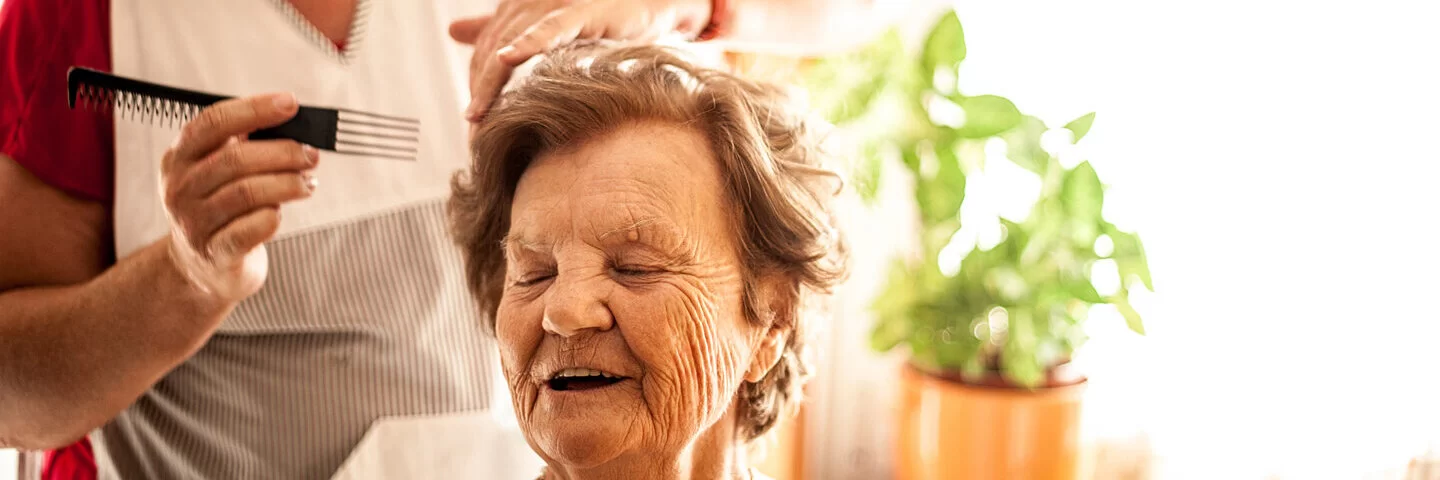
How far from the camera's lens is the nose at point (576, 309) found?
1.02 meters

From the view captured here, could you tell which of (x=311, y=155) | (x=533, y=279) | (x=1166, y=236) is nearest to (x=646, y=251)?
(x=533, y=279)

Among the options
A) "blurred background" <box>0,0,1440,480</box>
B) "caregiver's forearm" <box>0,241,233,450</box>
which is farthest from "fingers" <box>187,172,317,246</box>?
"blurred background" <box>0,0,1440,480</box>

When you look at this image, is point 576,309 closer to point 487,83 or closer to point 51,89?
point 487,83

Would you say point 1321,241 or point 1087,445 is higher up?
point 1321,241

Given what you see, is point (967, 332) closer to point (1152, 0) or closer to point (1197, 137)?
point (1197, 137)

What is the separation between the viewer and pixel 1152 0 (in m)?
2.60

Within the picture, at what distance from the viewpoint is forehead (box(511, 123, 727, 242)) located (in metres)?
1.07

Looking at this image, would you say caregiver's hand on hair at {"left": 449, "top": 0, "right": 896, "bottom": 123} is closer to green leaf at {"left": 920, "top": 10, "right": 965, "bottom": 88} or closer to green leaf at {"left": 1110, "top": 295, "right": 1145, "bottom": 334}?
green leaf at {"left": 920, "top": 10, "right": 965, "bottom": 88}

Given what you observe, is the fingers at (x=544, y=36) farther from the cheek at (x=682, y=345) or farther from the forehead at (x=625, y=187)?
the cheek at (x=682, y=345)

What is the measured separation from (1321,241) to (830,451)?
161 cm

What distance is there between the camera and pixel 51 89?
47.1 inches

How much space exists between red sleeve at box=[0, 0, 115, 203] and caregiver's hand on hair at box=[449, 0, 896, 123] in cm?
43

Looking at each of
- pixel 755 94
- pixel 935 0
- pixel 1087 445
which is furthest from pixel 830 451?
pixel 755 94

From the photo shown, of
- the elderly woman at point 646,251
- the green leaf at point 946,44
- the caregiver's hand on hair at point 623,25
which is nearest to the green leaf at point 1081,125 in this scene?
the green leaf at point 946,44
